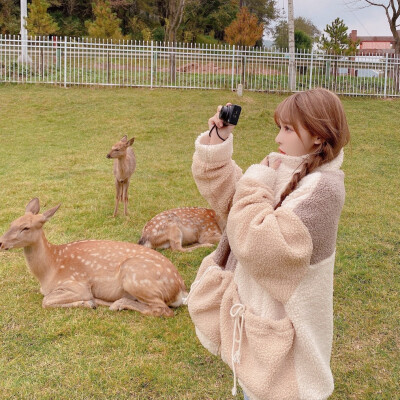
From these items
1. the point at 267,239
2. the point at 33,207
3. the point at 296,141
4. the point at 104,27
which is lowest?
the point at 33,207

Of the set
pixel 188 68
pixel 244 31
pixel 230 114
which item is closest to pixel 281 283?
pixel 230 114

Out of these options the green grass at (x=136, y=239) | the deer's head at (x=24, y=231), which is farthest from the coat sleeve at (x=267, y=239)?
the deer's head at (x=24, y=231)

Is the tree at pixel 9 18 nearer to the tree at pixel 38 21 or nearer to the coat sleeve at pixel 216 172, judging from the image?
the tree at pixel 38 21

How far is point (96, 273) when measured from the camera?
5.00m

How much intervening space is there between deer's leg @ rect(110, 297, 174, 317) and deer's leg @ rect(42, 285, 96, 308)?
247mm

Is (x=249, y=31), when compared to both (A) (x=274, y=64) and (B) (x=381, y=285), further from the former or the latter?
(B) (x=381, y=285)

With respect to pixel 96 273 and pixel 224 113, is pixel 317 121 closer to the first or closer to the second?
pixel 224 113

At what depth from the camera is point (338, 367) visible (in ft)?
13.0

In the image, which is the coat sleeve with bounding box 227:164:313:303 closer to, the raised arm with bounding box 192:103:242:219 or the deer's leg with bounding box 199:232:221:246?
the raised arm with bounding box 192:103:242:219

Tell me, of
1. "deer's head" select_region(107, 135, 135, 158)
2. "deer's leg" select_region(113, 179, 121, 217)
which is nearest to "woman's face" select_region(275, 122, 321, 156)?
"deer's head" select_region(107, 135, 135, 158)

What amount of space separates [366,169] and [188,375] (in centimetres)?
848

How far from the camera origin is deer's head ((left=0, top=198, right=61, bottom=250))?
469cm

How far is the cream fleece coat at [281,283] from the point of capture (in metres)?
1.94

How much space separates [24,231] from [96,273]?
75 centimetres
